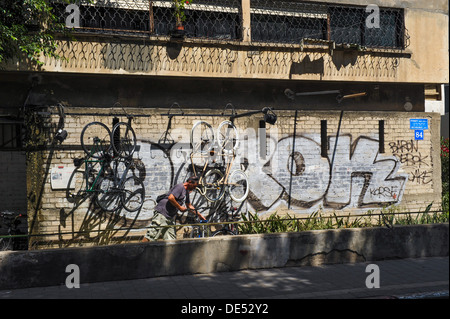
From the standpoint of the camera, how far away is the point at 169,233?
34.3 ft

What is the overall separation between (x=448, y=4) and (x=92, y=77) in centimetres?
1074

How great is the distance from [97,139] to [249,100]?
420 cm

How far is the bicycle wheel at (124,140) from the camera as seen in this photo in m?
11.7

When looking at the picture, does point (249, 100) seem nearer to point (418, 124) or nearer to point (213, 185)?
point (213, 185)

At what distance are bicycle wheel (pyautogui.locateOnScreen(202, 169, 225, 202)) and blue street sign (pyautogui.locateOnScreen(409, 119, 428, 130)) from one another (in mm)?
6035

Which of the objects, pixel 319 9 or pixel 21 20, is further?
pixel 319 9

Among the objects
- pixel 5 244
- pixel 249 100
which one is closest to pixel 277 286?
pixel 5 244

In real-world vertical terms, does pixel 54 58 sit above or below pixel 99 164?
above

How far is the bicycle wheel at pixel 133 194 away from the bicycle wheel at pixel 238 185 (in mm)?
2201

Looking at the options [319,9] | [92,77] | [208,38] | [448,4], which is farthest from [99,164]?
[448,4]

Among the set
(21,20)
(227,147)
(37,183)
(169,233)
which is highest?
(21,20)

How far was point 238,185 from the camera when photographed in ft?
41.4

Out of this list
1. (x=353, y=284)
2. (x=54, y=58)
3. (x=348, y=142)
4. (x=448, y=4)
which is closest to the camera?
(x=353, y=284)
